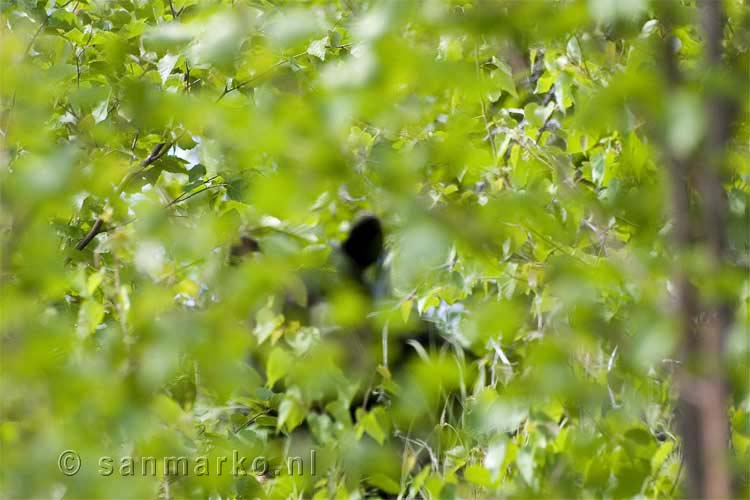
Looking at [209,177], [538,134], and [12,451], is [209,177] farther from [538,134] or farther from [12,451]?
[12,451]

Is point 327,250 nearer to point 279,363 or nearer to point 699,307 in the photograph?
Answer: point 279,363

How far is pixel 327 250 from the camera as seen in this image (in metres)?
1.29

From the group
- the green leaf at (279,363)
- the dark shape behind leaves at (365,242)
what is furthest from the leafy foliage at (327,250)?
the dark shape behind leaves at (365,242)

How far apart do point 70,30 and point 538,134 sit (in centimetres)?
89

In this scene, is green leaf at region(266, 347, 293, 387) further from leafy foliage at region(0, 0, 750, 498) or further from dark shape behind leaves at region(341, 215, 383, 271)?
dark shape behind leaves at region(341, 215, 383, 271)

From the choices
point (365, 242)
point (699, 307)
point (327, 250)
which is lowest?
point (365, 242)

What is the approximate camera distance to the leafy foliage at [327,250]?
68 cm

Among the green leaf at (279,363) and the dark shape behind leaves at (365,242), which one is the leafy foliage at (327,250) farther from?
the dark shape behind leaves at (365,242)

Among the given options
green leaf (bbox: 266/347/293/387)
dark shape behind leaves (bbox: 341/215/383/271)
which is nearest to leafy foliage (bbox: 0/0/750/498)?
green leaf (bbox: 266/347/293/387)

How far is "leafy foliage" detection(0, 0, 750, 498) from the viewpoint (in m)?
0.68

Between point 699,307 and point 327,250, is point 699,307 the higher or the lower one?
the higher one

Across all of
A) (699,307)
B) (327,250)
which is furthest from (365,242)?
(699,307)

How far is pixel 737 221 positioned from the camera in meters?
0.78

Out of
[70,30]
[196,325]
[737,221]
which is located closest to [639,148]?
[737,221]
